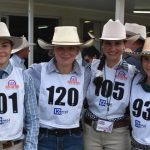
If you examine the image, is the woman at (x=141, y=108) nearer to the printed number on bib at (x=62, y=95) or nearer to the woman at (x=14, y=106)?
the printed number on bib at (x=62, y=95)

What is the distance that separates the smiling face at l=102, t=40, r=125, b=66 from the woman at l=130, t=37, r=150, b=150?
6.1 inches

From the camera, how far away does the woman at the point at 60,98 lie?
285 centimetres

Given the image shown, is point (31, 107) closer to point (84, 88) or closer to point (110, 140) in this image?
point (84, 88)

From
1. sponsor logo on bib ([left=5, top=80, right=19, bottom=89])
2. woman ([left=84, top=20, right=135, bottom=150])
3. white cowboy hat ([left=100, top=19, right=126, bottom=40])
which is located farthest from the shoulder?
sponsor logo on bib ([left=5, top=80, right=19, bottom=89])

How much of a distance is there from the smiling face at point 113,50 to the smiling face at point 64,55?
0.28 meters

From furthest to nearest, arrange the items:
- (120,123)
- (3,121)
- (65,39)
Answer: (120,123) → (65,39) → (3,121)

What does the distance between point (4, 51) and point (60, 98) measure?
1.99ft

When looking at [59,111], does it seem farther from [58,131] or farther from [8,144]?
[8,144]

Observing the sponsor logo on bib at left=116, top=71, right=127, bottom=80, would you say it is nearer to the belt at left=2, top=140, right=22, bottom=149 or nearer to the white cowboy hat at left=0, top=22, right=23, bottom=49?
the white cowboy hat at left=0, top=22, right=23, bottom=49

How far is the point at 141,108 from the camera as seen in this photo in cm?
281

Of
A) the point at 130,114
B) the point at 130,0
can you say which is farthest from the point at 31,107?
the point at 130,0

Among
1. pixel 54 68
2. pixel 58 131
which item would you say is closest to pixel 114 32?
pixel 54 68

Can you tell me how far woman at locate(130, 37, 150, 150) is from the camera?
2.78 m

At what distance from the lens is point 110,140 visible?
3049mm
